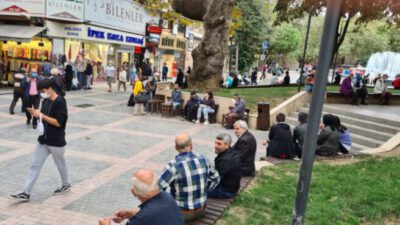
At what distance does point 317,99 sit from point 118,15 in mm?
25955

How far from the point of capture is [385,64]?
48656 millimetres

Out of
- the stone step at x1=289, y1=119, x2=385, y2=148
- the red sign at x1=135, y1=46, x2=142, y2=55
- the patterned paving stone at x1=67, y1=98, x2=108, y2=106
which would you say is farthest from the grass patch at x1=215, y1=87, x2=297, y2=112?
the red sign at x1=135, y1=46, x2=142, y2=55

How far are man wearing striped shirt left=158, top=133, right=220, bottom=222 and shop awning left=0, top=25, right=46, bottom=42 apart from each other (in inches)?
668

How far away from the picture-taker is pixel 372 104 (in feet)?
62.1

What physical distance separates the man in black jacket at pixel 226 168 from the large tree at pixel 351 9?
10.9 metres

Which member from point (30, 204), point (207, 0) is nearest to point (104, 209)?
point (30, 204)

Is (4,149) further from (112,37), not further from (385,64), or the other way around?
A: (385,64)

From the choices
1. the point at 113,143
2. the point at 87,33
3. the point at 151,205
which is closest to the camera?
the point at 151,205

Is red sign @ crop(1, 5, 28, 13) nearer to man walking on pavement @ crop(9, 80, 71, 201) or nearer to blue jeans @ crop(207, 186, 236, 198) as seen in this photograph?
man walking on pavement @ crop(9, 80, 71, 201)

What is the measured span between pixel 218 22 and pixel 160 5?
21.6 feet

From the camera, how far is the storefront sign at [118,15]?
2362cm

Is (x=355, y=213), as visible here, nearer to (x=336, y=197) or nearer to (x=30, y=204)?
(x=336, y=197)

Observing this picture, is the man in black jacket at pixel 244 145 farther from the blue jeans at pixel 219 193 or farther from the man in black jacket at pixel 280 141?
the man in black jacket at pixel 280 141

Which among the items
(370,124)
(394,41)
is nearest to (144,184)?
(370,124)
